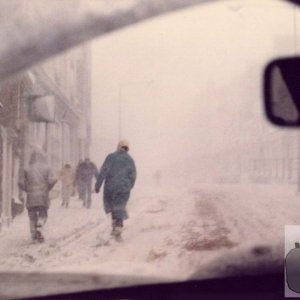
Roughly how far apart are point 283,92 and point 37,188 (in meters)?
1.33

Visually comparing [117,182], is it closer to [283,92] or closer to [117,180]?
[117,180]

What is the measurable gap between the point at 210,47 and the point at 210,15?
0.16 meters

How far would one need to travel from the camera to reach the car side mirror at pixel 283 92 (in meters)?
3.21

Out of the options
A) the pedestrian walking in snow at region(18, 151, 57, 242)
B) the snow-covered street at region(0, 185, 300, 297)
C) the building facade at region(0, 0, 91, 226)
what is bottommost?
the snow-covered street at region(0, 185, 300, 297)

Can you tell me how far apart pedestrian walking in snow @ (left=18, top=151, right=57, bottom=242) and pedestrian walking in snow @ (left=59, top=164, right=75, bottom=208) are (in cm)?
5

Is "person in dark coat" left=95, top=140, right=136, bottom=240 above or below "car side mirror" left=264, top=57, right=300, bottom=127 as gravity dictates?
below

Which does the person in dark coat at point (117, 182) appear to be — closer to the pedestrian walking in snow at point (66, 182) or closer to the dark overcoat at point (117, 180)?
the dark overcoat at point (117, 180)

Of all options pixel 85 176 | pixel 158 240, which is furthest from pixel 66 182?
pixel 158 240

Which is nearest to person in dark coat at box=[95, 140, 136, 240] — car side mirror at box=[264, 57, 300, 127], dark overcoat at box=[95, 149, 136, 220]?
dark overcoat at box=[95, 149, 136, 220]

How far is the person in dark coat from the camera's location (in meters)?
3.34

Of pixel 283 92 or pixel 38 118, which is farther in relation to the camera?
pixel 38 118

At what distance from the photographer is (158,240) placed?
3.34m

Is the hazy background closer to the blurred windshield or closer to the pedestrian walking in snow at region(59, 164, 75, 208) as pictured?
the blurred windshield

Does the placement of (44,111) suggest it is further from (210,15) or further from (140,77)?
(210,15)
